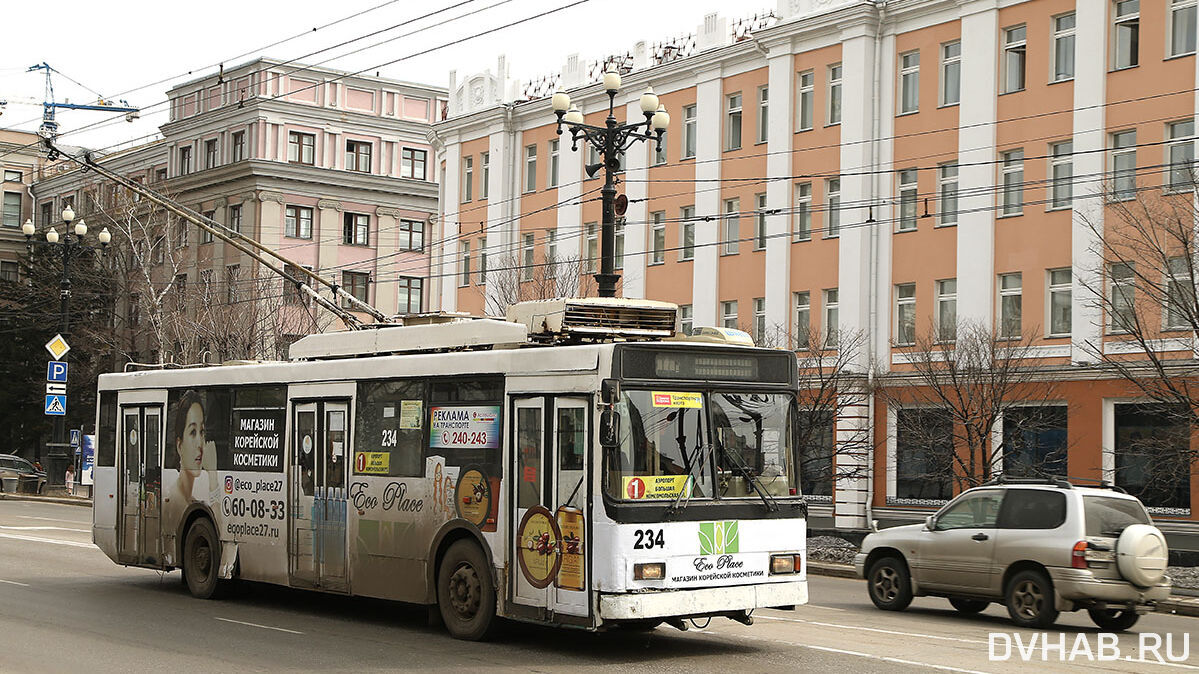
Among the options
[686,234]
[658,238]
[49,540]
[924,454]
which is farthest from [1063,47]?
[49,540]

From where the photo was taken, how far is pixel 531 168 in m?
52.2

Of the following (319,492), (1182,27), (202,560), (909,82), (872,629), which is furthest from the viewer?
(909,82)

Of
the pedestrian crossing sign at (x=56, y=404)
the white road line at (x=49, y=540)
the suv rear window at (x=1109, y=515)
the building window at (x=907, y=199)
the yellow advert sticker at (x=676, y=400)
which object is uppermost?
the building window at (x=907, y=199)

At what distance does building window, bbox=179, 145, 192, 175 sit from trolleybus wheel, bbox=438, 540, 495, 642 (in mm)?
63071

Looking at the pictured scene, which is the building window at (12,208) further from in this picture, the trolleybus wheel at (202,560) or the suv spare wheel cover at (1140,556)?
the suv spare wheel cover at (1140,556)

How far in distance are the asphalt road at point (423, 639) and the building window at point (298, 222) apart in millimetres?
50873

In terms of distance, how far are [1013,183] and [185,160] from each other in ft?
160

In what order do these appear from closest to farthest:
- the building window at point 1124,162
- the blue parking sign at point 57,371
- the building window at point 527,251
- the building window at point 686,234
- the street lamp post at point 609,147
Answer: the street lamp post at point 609,147, the building window at point 1124,162, the building window at point 686,234, the blue parking sign at point 57,371, the building window at point 527,251

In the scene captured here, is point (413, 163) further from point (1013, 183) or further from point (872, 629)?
point (872, 629)

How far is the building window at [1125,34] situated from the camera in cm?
3491

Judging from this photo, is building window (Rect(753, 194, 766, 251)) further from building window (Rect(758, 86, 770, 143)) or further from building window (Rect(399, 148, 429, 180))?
building window (Rect(399, 148, 429, 180))

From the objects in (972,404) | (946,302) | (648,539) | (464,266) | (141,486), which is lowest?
(141,486)

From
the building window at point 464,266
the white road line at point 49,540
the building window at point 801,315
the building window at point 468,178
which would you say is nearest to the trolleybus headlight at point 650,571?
the white road line at point 49,540

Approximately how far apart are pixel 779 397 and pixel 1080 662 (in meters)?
3.58
